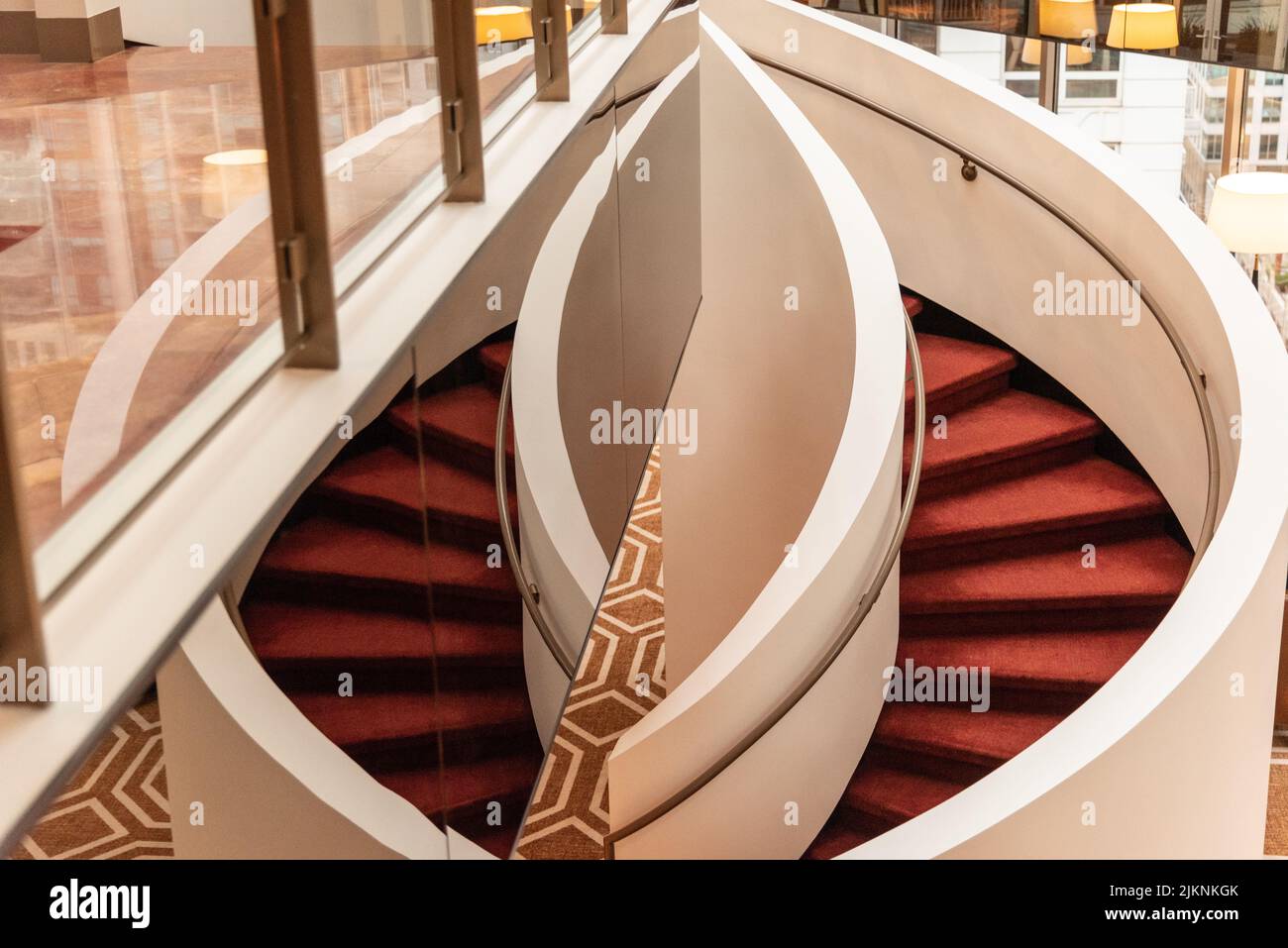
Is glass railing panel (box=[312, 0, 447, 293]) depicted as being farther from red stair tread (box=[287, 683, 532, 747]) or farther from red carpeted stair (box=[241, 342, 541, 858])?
red stair tread (box=[287, 683, 532, 747])

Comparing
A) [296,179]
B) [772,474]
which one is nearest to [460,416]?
[296,179]

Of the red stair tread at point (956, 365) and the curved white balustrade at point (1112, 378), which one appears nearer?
the curved white balustrade at point (1112, 378)

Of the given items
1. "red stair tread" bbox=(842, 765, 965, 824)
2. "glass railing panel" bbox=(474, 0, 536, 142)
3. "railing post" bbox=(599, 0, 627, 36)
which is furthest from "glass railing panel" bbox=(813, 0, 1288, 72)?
"glass railing panel" bbox=(474, 0, 536, 142)

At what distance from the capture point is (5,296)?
1.50 metres

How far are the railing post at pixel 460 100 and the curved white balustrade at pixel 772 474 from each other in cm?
221

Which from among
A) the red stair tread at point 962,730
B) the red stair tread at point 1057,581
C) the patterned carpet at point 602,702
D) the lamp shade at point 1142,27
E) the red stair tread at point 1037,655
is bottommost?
the patterned carpet at point 602,702

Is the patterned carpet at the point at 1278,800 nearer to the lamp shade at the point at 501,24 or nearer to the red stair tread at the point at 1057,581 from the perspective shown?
the red stair tread at the point at 1057,581

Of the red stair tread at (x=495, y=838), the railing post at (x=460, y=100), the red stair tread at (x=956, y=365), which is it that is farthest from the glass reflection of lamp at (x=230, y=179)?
the red stair tread at (x=956, y=365)

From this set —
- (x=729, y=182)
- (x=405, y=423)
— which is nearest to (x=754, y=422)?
(x=729, y=182)

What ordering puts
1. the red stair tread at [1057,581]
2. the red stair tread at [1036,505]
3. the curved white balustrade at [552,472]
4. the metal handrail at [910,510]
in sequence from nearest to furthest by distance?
the curved white balustrade at [552,472]
the metal handrail at [910,510]
the red stair tread at [1057,581]
the red stair tread at [1036,505]

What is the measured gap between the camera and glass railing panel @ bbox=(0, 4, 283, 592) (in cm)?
156

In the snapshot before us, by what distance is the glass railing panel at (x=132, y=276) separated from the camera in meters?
1.56

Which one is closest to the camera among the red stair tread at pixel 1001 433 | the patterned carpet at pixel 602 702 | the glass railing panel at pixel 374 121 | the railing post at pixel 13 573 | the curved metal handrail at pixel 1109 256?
the railing post at pixel 13 573
